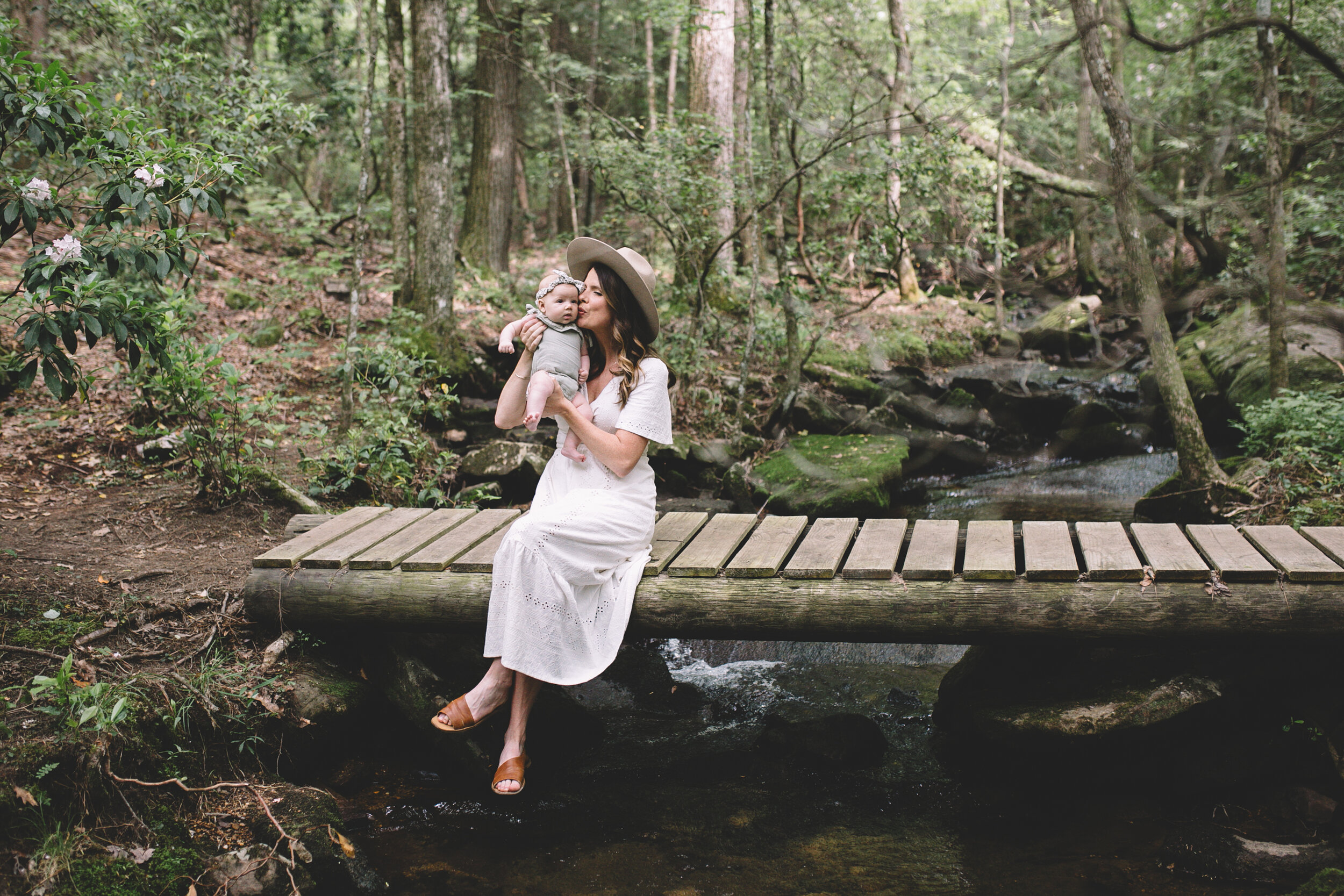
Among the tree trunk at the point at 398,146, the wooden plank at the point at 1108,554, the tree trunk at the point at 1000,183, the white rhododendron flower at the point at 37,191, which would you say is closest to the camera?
the white rhododendron flower at the point at 37,191

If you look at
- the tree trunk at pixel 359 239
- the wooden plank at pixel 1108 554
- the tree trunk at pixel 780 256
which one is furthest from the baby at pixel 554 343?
the tree trunk at pixel 780 256

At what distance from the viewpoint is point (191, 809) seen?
10.6 feet

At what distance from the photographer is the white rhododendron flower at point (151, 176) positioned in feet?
12.0

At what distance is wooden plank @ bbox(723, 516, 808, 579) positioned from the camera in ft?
12.8

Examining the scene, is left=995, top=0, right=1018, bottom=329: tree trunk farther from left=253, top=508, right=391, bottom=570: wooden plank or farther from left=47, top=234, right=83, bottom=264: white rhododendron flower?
left=47, top=234, right=83, bottom=264: white rhododendron flower

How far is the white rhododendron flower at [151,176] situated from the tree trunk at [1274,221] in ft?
25.5

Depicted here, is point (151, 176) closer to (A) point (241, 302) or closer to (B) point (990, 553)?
(B) point (990, 553)

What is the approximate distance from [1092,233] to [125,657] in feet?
62.9

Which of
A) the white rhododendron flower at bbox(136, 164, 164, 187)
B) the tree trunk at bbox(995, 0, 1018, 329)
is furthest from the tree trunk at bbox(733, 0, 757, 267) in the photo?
the white rhododendron flower at bbox(136, 164, 164, 187)

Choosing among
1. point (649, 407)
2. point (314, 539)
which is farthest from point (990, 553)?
point (314, 539)

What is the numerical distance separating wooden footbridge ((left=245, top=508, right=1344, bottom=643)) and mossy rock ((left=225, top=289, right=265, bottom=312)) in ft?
23.6

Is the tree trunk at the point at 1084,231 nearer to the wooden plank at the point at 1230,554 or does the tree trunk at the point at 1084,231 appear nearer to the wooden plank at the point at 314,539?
the wooden plank at the point at 1230,554

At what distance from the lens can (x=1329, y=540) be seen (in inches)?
162

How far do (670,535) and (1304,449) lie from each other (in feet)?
17.2
